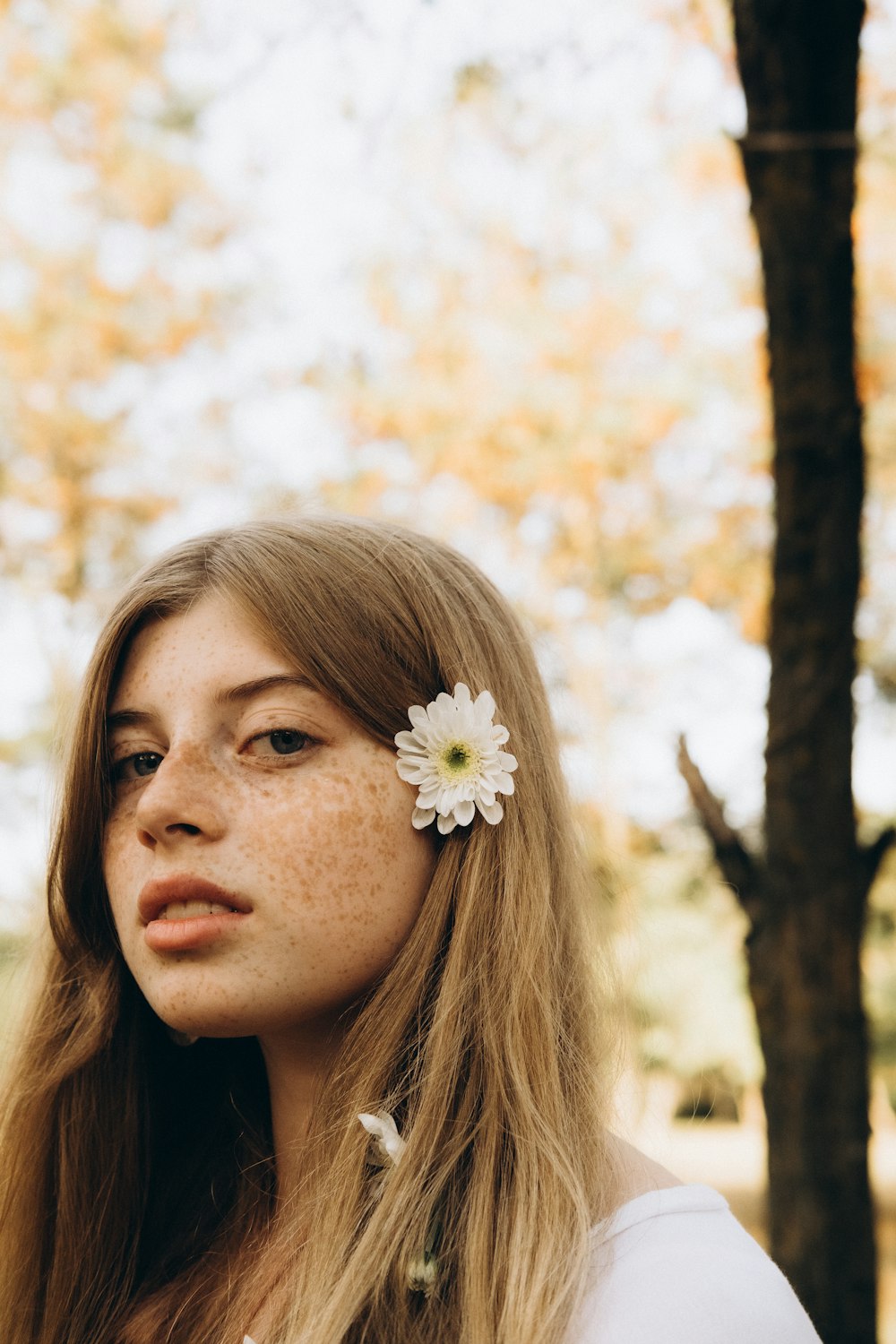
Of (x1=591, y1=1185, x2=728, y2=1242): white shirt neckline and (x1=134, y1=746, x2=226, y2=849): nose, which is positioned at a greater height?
(x1=134, y1=746, x2=226, y2=849): nose

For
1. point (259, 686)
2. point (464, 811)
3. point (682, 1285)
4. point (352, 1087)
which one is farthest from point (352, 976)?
point (682, 1285)

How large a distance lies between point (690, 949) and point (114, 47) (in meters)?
8.20

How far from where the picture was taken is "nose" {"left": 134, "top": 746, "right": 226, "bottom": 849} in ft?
5.29

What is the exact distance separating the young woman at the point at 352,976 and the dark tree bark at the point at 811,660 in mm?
1143

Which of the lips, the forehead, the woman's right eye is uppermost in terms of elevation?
the forehead

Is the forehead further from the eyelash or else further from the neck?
the neck

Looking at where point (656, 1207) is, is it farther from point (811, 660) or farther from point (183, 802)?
point (811, 660)

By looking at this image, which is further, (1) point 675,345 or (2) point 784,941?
(1) point 675,345

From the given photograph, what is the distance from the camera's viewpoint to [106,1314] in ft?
6.20

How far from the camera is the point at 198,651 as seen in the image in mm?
1720

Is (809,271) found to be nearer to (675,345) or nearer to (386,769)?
(386,769)

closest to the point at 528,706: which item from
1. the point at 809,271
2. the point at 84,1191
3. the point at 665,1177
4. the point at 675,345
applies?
the point at 665,1177

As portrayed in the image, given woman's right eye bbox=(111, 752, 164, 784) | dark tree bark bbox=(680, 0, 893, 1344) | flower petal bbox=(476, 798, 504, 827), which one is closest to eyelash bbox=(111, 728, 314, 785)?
woman's right eye bbox=(111, 752, 164, 784)

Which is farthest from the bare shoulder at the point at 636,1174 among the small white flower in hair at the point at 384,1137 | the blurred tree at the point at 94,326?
the blurred tree at the point at 94,326
